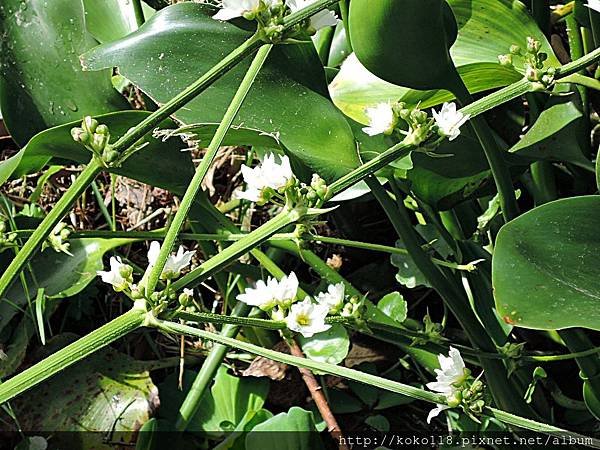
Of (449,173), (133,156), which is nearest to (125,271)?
(133,156)

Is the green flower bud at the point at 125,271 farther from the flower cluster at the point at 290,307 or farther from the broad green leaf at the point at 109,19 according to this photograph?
the broad green leaf at the point at 109,19

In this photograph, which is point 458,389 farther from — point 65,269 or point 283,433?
point 65,269

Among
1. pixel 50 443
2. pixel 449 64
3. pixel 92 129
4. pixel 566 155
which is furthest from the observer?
pixel 50 443

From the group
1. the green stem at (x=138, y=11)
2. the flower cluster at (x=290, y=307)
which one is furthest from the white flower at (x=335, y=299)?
the green stem at (x=138, y=11)

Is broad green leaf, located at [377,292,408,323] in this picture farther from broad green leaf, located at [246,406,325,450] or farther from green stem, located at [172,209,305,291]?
green stem, located at [172,209,305,291]

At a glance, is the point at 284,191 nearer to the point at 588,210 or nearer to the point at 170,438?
the point at 588,210

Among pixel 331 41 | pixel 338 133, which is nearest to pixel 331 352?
pixel 338 133
